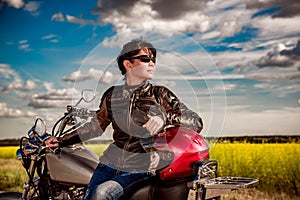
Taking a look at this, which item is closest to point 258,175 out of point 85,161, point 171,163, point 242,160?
point 242,160

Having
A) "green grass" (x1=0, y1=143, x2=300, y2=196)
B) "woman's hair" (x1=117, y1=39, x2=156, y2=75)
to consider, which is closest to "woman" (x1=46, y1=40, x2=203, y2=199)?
"woman's hair" (x1=117, y1=39, x2=156, y2=75)

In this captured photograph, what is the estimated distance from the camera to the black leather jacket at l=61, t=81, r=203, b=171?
7.25ft

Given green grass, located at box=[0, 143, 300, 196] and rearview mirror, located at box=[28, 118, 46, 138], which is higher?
rearview mirror, located at box=[28, 118, 46, 138]

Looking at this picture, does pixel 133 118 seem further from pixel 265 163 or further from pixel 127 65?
pixel 265 163

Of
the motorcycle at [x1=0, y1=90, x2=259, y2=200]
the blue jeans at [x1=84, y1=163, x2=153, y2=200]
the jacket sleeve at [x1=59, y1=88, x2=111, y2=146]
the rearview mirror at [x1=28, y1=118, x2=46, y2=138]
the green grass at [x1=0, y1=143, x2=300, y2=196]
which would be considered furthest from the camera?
the green grass at [x1=0, y1=143, x2=300, y2=196]

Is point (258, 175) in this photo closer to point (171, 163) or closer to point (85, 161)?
point (85, 161)

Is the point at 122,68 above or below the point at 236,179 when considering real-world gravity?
above

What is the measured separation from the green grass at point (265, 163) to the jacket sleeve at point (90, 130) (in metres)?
2.64

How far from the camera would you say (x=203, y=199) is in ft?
6.75

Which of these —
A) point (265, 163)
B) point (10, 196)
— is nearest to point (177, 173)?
point (10, 196)

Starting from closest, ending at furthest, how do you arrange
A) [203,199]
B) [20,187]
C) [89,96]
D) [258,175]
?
[203,199] → [89,96] → [258,175] → [20,187]

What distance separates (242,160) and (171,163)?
3.75 metres

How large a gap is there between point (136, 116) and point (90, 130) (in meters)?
0.43

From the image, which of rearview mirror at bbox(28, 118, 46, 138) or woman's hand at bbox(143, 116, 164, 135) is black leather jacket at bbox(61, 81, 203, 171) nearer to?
woman's hand at bbox(143, 116, 164, 135)
